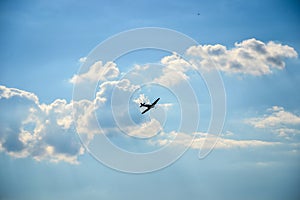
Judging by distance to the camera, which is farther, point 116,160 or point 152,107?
point 152,107

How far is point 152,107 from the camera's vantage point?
166875 millimetres

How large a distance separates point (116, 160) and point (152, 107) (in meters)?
33.7

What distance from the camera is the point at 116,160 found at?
14388cm

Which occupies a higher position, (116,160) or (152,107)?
(152,107)
